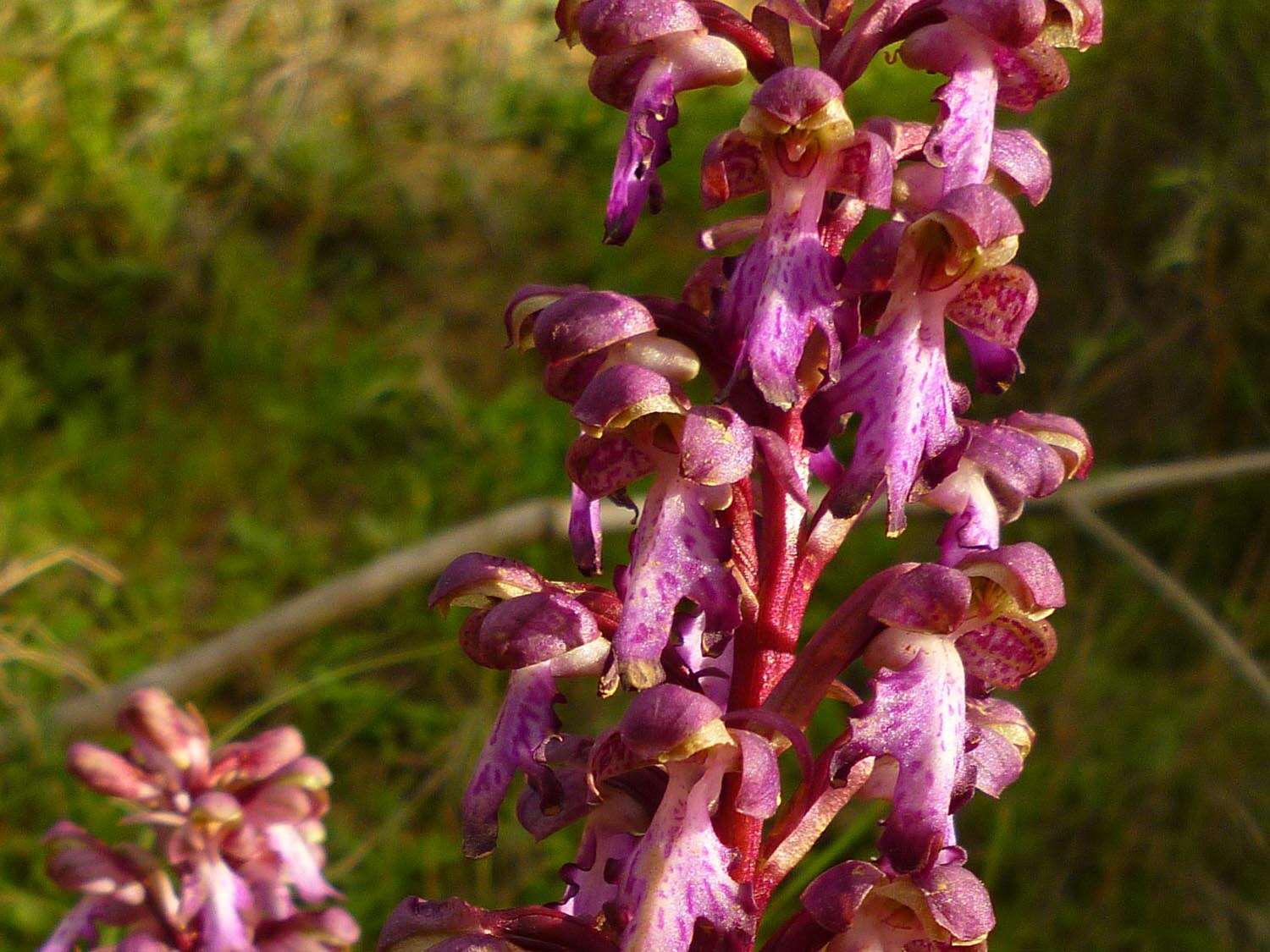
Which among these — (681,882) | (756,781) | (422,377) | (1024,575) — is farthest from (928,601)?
(422,377)

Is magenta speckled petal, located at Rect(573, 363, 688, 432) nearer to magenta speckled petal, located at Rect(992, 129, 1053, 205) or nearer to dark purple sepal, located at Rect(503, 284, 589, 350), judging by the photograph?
dark purple sepal, located at Rect(503, 284, 589, 350)

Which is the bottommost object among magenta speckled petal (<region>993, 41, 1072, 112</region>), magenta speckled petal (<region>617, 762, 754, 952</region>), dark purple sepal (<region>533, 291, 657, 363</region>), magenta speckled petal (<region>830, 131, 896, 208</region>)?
magenta speckled petal (<region>617, 762, 754, 952</region>)

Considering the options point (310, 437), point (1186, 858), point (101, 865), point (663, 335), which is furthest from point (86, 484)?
point (663, 335)

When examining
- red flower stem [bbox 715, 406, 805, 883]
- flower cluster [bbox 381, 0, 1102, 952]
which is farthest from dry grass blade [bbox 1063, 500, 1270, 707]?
red flower stem [bbox 715, 406, 805, 883]

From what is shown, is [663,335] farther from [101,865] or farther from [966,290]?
[101,865]

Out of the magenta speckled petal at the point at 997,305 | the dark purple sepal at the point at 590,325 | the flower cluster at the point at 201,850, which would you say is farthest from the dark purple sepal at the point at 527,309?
the flower cluster at the point at 201,850

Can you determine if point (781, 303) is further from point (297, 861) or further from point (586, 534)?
point (297, 861)
